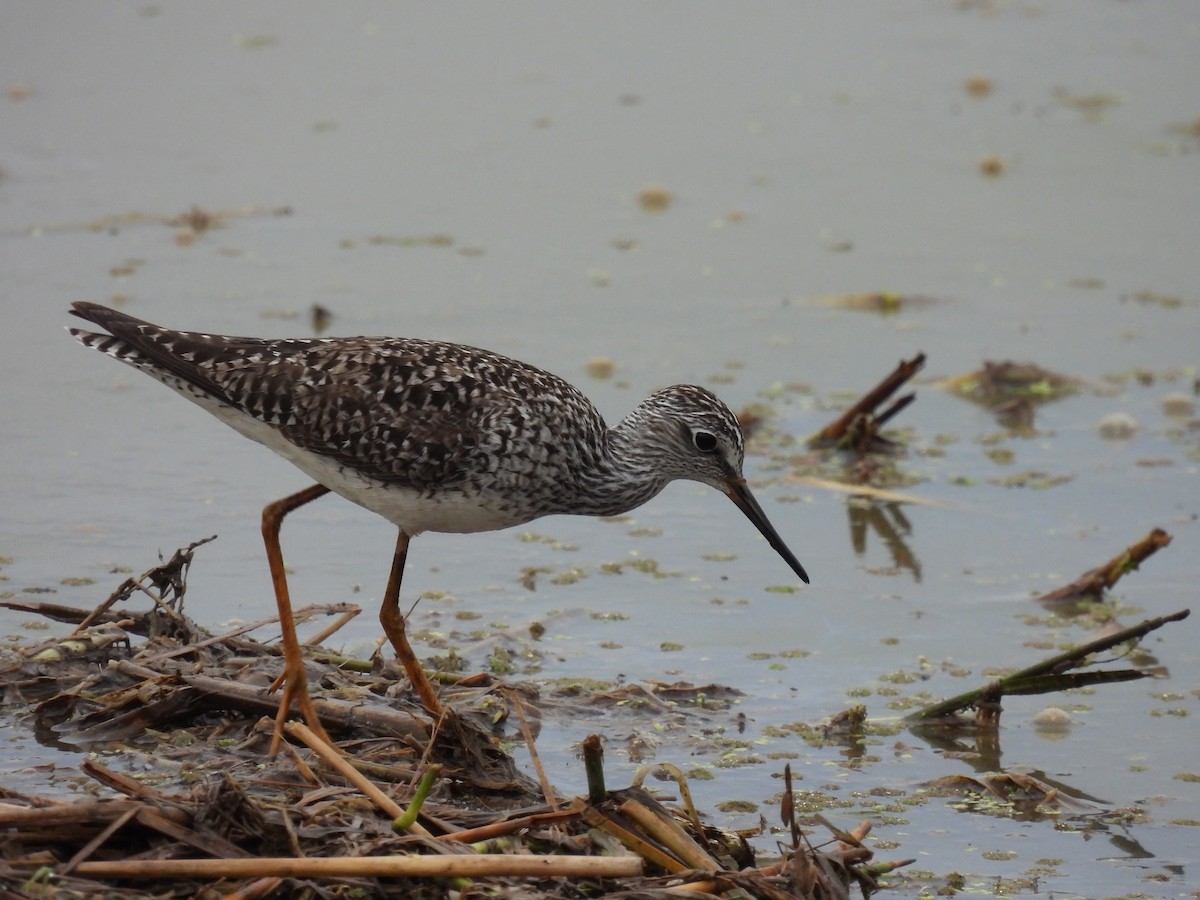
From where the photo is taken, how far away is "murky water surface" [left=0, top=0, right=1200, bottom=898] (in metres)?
7.46

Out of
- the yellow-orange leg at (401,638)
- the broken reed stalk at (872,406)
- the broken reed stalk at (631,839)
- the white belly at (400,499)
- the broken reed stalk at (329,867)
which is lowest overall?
the broken reed stalk at (329,867)

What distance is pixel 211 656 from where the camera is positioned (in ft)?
22.8

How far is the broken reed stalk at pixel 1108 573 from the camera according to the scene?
8.16 meters

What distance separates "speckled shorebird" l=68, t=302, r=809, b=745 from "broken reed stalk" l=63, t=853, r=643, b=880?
1.49 metres

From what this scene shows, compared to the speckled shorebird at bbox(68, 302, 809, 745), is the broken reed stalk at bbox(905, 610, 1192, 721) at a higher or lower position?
lower

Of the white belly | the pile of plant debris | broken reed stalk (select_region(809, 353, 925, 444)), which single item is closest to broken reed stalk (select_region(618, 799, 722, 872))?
the pile of plant debris

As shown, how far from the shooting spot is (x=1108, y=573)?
8266 millimetres

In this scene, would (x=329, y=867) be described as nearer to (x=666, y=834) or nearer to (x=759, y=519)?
(x=666, y=834)

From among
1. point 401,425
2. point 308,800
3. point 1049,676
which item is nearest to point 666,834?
point 308,800

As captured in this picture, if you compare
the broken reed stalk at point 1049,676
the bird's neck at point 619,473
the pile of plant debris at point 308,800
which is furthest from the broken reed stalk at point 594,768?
the broken reed stalk at point 1049,676

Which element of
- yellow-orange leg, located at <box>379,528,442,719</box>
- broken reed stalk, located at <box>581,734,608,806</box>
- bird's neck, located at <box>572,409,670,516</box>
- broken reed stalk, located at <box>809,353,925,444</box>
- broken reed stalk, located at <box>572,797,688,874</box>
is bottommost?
broken reed stalk, located at <box>572,797,688,874</box>

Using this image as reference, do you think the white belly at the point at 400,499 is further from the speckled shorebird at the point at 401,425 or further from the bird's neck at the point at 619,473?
the bird's neck at the point at 619,473

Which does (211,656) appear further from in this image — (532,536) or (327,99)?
(327,99)

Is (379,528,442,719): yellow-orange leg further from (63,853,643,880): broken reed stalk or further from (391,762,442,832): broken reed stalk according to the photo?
(63,853,643,880): broken reed stalk
